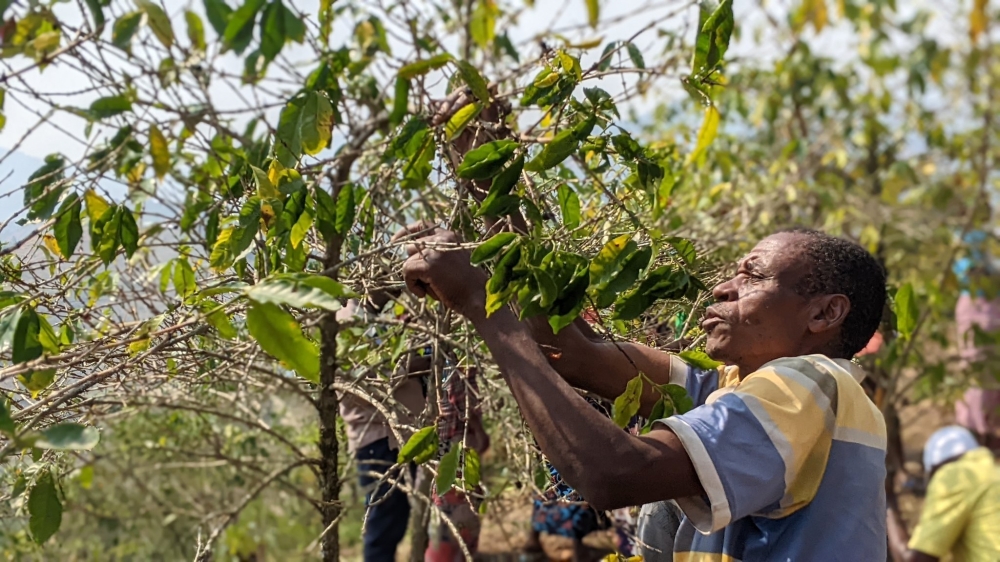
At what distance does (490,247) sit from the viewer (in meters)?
1.50

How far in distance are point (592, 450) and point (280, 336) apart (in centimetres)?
50

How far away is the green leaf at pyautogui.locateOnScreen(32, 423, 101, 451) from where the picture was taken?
1209 millimetres

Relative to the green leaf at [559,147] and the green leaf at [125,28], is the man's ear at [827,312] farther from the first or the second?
the green leaf at [125,28]

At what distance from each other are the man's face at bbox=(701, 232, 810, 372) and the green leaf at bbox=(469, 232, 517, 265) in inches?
18.8

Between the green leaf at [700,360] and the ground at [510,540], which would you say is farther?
the ground at [510,540]

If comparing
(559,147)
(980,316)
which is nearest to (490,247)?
(559,147)

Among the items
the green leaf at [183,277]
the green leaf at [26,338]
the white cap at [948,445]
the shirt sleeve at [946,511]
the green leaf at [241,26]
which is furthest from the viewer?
the white cap at [948,445]

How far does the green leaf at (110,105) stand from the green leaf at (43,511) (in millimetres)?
694

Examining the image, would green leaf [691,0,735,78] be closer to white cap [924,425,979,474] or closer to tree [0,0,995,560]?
tree [0,0,995,560]

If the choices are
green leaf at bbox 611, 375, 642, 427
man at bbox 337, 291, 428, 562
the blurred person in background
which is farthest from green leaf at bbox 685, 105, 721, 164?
the blurred person in background

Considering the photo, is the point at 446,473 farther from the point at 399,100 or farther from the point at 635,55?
the point at 635,55

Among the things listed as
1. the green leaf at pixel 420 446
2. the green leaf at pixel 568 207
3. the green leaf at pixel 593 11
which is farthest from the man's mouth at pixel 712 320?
the green leaf at pixel 593 11

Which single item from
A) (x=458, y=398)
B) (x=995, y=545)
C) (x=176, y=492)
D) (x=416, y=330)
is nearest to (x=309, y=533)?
(x=176, y=492)

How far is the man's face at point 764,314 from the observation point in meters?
1.72
